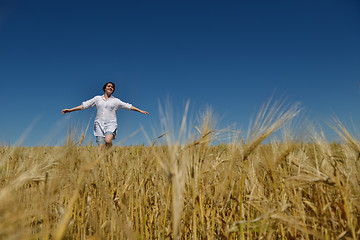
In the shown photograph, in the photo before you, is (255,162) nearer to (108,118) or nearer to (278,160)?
(278,160)

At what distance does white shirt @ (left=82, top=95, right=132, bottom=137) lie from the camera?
5004mm

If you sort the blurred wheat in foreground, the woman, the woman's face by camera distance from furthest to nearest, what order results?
the woman's face → the woman → the blurred wheat in foreground

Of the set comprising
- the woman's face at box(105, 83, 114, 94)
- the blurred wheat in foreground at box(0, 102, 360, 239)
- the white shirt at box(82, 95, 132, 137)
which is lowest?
the blurred wheat in foreground at box(0, 102, 360, 239)

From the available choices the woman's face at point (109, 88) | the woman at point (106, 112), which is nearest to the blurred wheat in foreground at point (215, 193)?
the woman at point (106, 112)

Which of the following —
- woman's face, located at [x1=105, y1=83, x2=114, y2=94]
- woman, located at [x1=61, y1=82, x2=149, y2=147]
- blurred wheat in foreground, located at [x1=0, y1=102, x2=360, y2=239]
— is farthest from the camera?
woman's face, located at [x1=105, y1=83, x2=114, y2=94]

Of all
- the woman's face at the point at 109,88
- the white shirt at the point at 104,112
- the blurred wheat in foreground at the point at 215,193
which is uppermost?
the woman's face at the point at 109,88

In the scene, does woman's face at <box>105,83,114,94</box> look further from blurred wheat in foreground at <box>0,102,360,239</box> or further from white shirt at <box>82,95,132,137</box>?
blurred wheat in foreground at <box>0,102,360,239</box>

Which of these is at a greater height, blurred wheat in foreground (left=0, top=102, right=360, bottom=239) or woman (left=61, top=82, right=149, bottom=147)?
woman (left=61, top=82, right=149, bottom=147)

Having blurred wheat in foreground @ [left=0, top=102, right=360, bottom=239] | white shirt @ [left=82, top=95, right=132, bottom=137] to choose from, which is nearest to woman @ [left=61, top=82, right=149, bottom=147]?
white shirt @ [left=82, top=95, right=132, bottom=137]

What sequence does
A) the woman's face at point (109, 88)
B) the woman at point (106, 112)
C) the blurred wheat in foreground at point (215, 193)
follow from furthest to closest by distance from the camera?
1. the woman's face at point (109, 88)
2. the woman at point (106, 112)
3. the blurred wheat in foreground at point (215, 193)

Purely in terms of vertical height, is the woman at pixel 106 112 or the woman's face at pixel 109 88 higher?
the woman's face at pixel 109 88

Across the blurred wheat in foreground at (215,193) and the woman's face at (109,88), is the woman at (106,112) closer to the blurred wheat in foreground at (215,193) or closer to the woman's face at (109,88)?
the woman's face at (109,88)

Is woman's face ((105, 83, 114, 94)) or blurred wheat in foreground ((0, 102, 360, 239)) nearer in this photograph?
blurred wheat in foreground ((0, 102, 360, 239))

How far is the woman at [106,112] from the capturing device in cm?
497
